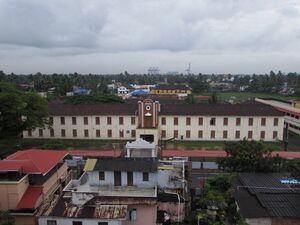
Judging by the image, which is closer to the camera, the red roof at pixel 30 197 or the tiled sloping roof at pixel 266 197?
the tiled sloping roof at pixel 266 197

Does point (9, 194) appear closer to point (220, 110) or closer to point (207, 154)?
point (207, 154)

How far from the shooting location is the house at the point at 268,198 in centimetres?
1747

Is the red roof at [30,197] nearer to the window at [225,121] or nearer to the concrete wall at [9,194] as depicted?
the concrete wall at [9,194]

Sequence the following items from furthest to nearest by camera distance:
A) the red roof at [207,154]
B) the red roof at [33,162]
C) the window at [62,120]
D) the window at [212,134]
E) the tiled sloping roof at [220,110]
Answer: the window at [62,120]
the window at [212,134]
the tiled sloping roof at [220,110]
the red roof at [207,154]
the red roof at [33,162]

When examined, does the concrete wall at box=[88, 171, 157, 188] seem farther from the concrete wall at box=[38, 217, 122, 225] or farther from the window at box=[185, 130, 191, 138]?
the window at box=[185, 130, 191, 138]

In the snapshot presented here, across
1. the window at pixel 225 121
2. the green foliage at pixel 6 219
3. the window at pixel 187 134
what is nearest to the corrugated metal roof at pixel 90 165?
the green foliage at pixel 6 219

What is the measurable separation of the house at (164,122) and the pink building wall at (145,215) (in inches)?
934

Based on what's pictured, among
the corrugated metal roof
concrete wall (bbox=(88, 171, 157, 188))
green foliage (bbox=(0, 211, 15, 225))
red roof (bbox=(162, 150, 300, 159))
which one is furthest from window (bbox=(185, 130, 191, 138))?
green foliage (bbox=(0, 211, 15, 225))

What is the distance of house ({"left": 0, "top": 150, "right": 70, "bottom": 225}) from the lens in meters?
19.2

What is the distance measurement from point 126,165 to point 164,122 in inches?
1002

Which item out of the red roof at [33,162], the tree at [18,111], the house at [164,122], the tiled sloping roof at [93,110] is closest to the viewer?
the red roof at [33,162]

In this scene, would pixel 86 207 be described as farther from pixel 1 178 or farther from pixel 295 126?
pixel 295 126

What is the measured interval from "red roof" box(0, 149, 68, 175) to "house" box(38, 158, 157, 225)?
2530 millimetres

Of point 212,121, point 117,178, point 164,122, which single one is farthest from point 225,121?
point 117,178
